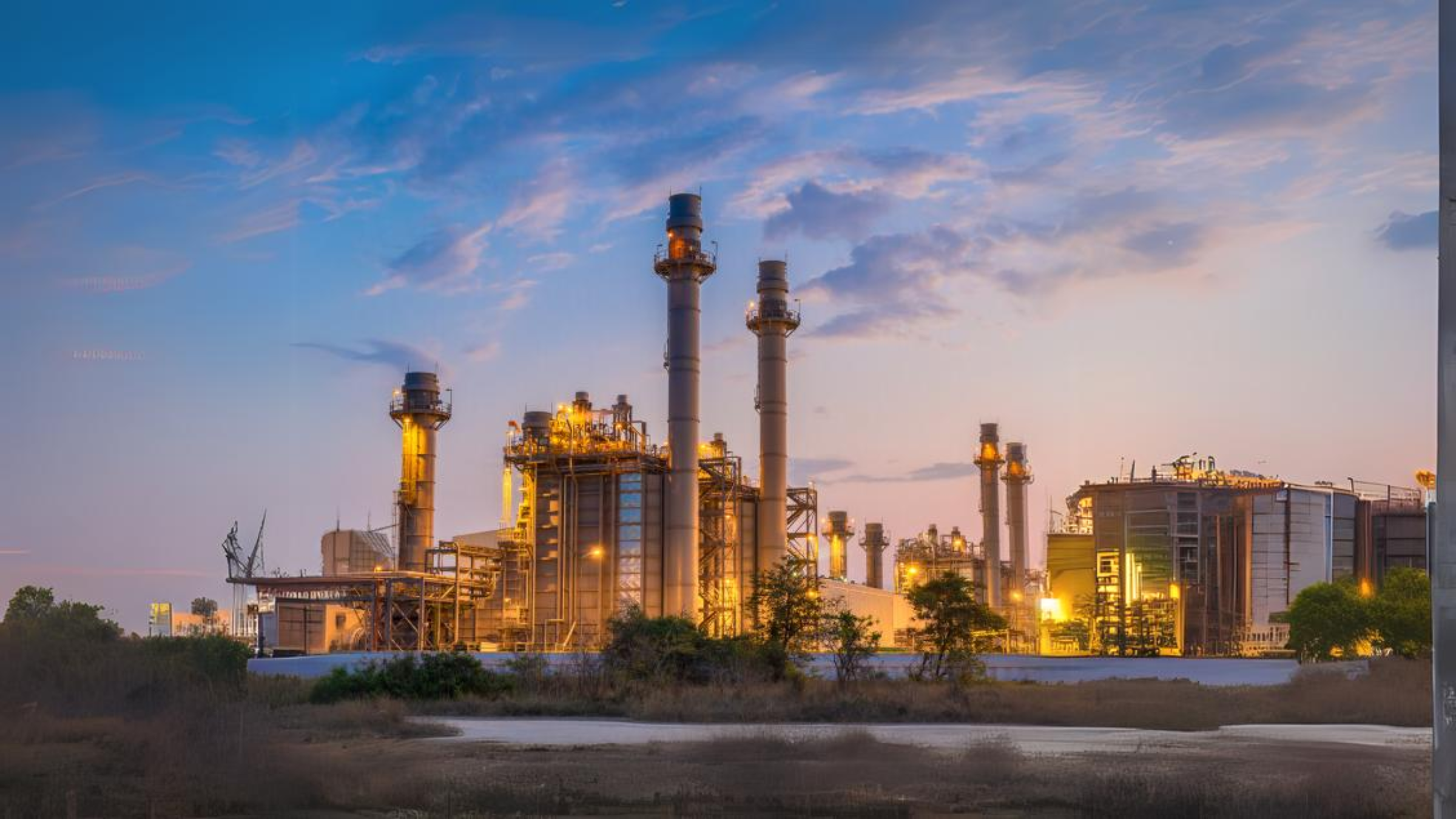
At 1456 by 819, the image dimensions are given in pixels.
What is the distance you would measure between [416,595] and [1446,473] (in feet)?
280

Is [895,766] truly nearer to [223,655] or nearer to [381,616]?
[223,655]

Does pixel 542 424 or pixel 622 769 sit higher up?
pixel 542 424

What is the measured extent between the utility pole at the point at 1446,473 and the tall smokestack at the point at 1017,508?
138 metres

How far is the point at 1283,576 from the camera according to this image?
102 m

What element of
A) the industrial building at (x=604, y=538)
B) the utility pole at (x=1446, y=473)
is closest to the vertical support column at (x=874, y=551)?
the industrial building at (x=604, y=538)

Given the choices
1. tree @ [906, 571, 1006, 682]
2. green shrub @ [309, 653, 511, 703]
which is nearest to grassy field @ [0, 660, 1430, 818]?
green shrub @ [309, 653, 511, 703]

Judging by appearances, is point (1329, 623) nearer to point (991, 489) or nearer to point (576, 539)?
point (576, 539)

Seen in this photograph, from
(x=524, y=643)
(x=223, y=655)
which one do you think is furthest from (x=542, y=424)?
(x=223, y=655)

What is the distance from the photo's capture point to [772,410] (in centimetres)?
9188

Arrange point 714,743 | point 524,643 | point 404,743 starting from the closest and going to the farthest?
point 714,743 < point 404,743 < point 524,643

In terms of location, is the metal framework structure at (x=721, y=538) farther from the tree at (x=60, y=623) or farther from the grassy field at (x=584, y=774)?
the grassy field at (x=584, y=774)

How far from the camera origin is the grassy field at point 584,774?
21859 millimetres

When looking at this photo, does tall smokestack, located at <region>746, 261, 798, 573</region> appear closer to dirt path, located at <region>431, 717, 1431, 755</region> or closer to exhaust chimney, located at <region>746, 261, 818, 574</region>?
exhaust chimney, located at <region>746, 261, 818, 574</region>

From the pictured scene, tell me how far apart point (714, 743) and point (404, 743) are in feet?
24.4
